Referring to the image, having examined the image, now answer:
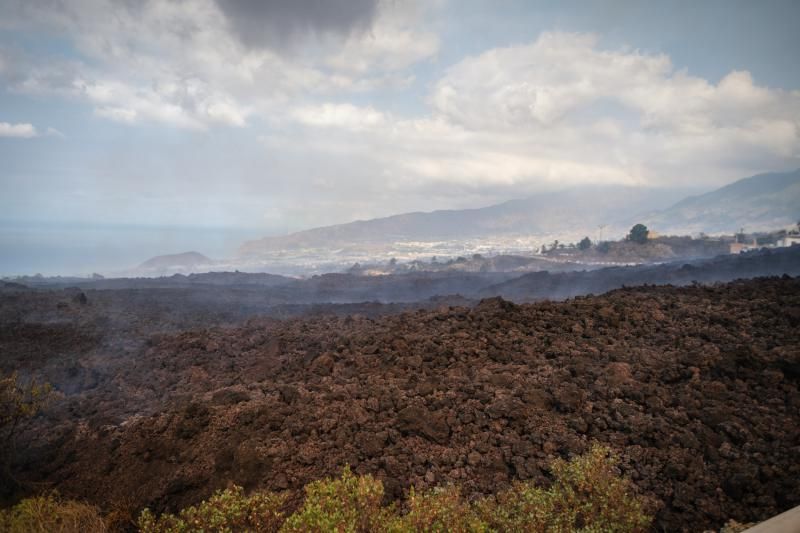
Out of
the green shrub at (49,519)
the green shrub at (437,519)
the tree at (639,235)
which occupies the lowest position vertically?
the green shrub at (49,519)

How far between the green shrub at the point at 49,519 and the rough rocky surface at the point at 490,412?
956 mm

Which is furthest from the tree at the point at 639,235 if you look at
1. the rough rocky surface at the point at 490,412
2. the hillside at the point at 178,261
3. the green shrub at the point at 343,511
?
the hillside at the point at 178,261

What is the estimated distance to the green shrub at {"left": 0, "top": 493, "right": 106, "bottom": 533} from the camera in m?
6.29

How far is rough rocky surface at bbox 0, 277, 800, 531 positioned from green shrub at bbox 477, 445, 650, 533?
0.84 metres

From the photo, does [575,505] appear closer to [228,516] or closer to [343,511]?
[343,511]

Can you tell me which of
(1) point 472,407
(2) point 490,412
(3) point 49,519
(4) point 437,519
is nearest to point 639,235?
(1) point 472,407

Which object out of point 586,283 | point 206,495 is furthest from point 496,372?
point 586,283

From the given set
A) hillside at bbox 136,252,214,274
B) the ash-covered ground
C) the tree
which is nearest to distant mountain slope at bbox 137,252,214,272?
hillside at bbox 136,252,214,274

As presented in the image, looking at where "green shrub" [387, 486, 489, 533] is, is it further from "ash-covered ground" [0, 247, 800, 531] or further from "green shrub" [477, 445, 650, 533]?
"ash-covered ground" [0, 247, 800, 531]

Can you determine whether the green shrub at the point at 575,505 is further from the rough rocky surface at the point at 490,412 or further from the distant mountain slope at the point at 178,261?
the distant mountain slope at the point at 178,261

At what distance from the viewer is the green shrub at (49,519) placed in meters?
6.29

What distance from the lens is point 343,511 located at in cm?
566

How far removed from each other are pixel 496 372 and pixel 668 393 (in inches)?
128

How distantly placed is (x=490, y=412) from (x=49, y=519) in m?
6.78
